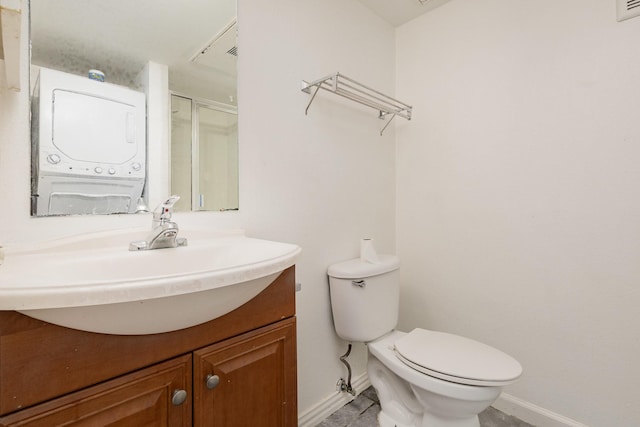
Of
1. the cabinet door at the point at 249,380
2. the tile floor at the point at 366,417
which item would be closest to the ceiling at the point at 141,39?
the cabinet door at the point at 249,380

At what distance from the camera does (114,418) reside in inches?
21.2

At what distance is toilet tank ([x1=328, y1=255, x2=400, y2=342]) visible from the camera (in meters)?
1.37

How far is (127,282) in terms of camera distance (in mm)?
490

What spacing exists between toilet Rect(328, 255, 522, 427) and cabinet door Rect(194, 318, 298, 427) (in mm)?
551

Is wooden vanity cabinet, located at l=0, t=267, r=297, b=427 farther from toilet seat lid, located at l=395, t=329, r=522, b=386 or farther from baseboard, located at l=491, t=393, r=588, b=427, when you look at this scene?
baseboard, located at l=491, t=393, r=588, b=427

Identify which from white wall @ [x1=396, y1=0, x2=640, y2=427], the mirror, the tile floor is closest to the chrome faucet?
the mirror

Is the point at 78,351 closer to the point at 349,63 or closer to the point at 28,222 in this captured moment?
the point at 28,222

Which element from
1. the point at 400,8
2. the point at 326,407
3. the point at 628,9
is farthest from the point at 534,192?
the point at 326,407

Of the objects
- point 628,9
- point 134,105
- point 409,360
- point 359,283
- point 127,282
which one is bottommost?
point 409,360

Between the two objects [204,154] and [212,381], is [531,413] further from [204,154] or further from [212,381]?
[204,154]

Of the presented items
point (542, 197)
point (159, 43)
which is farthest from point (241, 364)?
point (542, 197)

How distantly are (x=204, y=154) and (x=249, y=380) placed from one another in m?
0.75

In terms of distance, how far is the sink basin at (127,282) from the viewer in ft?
1.51

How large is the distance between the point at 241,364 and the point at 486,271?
1349 millimetres
